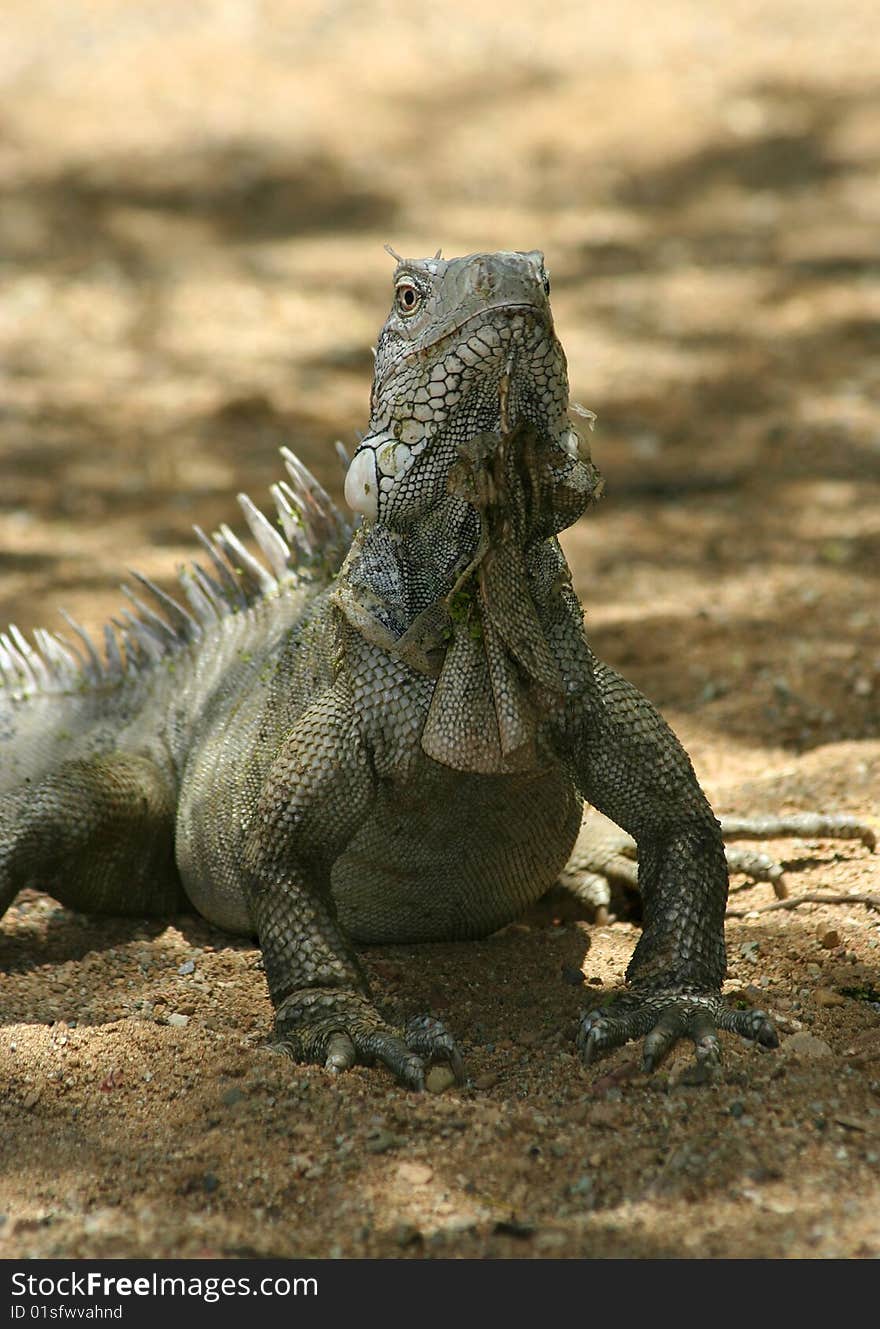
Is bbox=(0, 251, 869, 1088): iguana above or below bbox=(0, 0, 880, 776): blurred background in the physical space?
below

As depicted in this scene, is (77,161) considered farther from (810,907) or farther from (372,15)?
(810,907)

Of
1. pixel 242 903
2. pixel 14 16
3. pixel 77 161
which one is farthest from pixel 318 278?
pixel 242 903

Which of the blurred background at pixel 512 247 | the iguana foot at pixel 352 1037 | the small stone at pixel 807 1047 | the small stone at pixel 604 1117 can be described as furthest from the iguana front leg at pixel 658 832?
the blurred background at pixel 512 247

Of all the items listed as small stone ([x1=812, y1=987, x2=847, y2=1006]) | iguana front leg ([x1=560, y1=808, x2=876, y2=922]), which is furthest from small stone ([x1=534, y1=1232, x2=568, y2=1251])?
iguana front leg ([x1=560, y1=808, x2=876, y2=922])

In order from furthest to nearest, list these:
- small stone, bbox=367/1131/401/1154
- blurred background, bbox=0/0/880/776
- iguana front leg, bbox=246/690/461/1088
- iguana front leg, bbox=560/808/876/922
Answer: blurred background, bbox=0/0/880/776
iguana front leg, bbox=560/808/876/922
iguana front leg, bbox=246/690/461/1088
small stone, bbox=367/1131/401/1154

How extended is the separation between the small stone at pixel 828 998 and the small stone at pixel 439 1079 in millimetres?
1138

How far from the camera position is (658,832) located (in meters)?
4.54

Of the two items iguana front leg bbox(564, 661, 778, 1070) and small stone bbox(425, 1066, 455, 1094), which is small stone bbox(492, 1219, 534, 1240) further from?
iguana front leg bbox(564, 661, 778, 1070)

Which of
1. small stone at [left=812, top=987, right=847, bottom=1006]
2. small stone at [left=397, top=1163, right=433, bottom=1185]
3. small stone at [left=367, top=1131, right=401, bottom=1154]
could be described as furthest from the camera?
small stone at [left=812, top=987, right=847, bottom=1006]

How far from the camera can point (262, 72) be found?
17547mm

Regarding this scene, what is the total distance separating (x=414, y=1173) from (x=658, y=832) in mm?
1313

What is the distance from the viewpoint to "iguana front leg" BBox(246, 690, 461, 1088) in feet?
14.5

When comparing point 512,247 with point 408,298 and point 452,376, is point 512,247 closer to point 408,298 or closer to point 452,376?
point 408,298

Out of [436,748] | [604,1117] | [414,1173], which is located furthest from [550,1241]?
[436,748]
